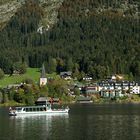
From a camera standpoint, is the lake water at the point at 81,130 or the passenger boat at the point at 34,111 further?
the passenger boat at the point at 34,111

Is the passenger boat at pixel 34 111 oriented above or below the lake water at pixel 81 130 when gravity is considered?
below

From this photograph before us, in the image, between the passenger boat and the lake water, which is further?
the passenger boat

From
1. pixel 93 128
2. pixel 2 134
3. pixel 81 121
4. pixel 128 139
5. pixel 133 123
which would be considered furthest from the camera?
pixel 81 121

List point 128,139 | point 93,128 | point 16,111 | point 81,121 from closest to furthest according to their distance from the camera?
point 128,139 → point 93,128 → point 81,121 → point 16,111

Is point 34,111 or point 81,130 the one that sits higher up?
point 81,130

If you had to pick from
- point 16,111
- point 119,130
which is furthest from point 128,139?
point 16,111

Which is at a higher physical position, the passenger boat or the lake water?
the lake water

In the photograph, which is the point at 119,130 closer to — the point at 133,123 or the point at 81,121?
the point at 133,123

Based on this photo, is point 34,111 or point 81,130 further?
point 34,111

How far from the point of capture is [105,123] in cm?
12006

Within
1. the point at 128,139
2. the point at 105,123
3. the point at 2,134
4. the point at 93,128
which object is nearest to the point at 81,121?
the point at 105,123

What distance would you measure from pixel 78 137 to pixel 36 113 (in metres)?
73.3

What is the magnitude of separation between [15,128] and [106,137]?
2751 cm

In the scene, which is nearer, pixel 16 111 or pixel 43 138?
pixel 43 138
